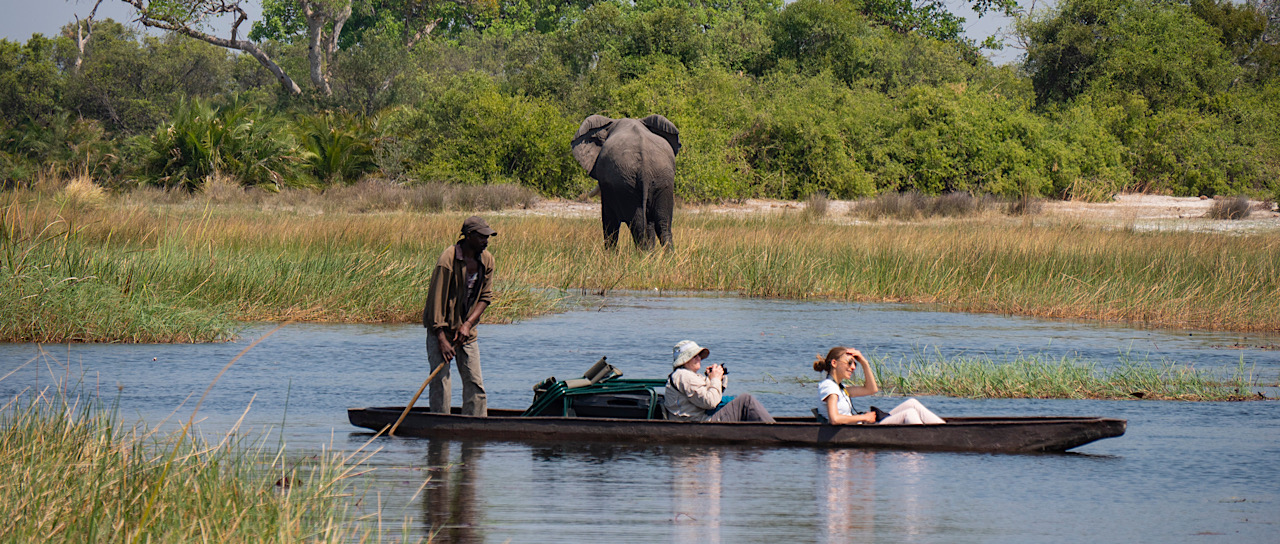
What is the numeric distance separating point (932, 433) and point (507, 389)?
13.4ft

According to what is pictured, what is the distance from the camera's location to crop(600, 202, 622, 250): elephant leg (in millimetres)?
22547

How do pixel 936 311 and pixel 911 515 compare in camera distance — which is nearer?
pixel 911 515

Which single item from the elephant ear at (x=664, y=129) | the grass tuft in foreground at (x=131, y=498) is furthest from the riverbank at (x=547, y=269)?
the grass tuft in foreground at (x=131, y=498)

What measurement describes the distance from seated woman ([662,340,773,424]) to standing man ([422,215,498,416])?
4.32 ft

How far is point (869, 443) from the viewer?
31.2ft

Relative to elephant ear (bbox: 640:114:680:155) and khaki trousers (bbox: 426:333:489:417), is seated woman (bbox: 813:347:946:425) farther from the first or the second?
elephant ear (bbox: 640:114:680:155)

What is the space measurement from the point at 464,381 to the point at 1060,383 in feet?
16.5

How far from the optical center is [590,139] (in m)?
23.5

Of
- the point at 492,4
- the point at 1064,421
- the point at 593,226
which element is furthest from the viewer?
the point at 492,4

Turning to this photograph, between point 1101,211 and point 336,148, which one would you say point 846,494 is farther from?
point 336,148

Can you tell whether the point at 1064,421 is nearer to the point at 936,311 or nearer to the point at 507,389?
the point at 507,389

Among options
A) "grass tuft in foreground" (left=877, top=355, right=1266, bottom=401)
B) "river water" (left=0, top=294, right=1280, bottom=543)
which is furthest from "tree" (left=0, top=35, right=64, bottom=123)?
"grass tuft in foreground" (left=877, top=355, right=1266, bottom=401)

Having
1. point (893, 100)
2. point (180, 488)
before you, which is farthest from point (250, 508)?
point (893, 100)

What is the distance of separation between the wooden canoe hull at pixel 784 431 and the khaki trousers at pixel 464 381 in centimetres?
19
